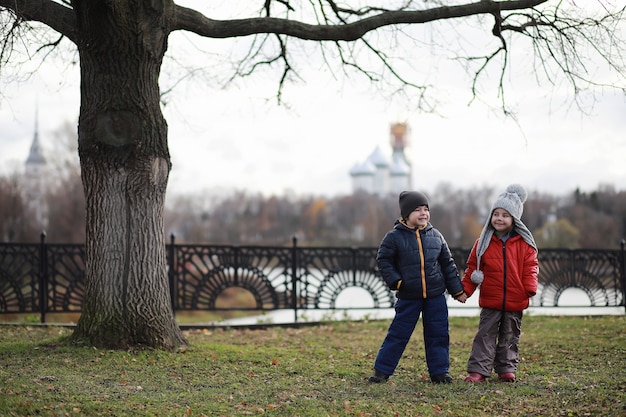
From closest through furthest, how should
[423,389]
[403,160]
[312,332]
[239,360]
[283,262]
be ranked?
[423,389] < [239,360] < [312,332] < [283,262] < [403,160]

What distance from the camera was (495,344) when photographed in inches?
254

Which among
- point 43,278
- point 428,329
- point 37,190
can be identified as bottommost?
point 428,329

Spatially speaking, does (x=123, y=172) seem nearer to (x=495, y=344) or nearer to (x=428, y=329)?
(x=428, y=329)

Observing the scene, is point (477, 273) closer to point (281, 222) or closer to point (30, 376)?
point (30, 376)

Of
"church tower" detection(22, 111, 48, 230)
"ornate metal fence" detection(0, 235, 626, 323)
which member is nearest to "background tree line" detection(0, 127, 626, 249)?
"church tower" detection(22, 111, 48, 230)

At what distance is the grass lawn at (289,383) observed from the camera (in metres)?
5.32

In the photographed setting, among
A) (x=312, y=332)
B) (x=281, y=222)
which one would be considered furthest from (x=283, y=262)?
(x=281, y=222)

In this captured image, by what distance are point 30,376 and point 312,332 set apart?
5.16 m

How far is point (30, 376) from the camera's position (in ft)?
20.2

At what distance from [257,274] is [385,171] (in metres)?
142

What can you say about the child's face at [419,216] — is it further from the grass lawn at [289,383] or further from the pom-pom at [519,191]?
the grass lawn at [289,383]

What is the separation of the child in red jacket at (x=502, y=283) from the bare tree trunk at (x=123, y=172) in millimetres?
3068

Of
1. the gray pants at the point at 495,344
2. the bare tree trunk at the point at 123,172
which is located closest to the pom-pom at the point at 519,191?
the gray pants at the point at 495,344

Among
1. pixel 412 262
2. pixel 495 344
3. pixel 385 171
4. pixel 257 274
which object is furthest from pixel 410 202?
pixel 385 171
